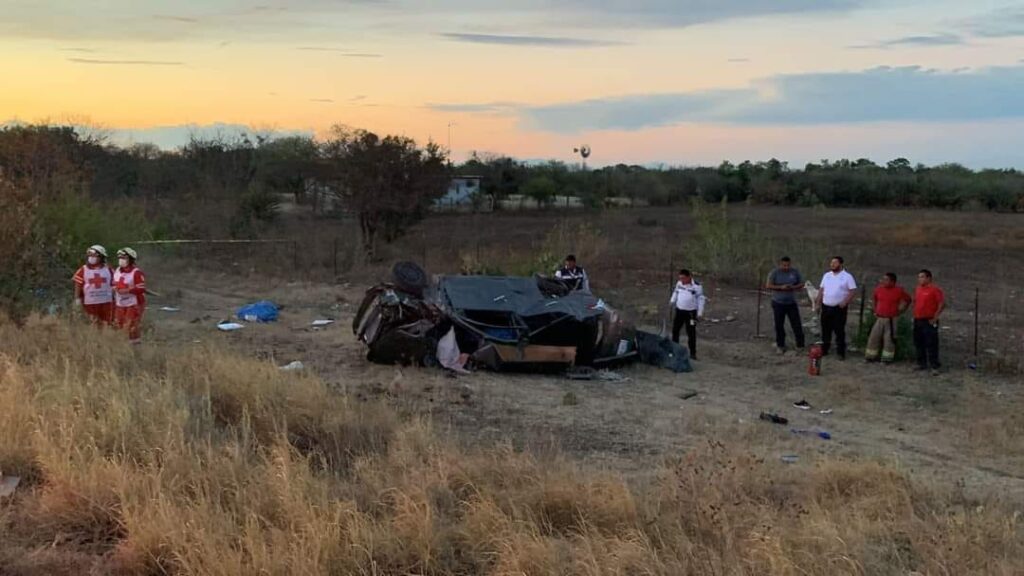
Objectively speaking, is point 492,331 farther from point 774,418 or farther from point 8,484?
point 8,484

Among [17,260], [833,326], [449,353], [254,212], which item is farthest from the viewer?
[254,212]

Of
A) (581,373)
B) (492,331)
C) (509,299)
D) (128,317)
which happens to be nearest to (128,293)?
(128,317)

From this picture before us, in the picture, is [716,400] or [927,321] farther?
[927,321]

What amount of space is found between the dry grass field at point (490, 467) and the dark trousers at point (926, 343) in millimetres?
387

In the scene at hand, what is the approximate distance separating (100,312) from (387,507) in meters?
9.67

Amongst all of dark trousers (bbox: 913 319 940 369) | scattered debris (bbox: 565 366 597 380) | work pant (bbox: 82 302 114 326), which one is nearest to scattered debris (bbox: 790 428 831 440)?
scattered debris (bbox: 565 366 597 380)

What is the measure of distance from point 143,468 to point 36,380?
8.50 feet

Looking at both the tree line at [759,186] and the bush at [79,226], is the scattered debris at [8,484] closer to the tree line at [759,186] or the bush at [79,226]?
the bush at [79,226]

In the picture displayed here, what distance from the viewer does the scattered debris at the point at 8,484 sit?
17.7ft

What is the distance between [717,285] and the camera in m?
22.5

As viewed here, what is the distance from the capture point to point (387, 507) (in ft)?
17.1

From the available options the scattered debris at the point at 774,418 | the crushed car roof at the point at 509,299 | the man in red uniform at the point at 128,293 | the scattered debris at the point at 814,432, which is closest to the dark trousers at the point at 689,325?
the crushed car roof at the point at 509,299

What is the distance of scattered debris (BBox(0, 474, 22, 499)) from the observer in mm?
5395

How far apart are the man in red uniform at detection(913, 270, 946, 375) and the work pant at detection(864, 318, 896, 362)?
346mm
